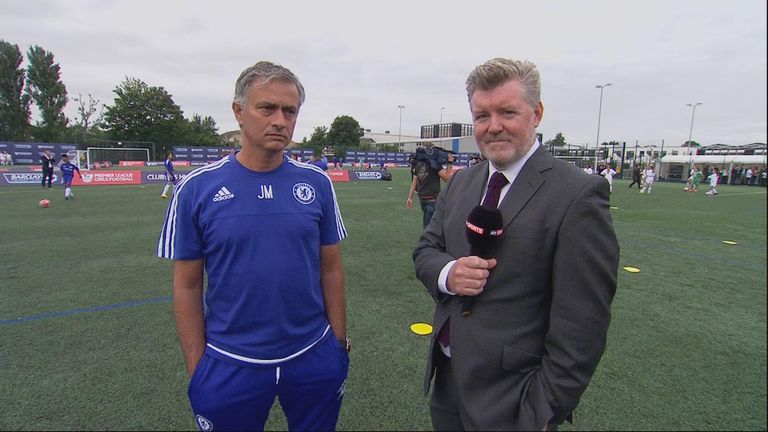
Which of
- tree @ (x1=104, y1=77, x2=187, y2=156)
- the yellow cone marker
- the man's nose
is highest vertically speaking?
tree @ (x1=104, y1=77, x2=187, y2=156)

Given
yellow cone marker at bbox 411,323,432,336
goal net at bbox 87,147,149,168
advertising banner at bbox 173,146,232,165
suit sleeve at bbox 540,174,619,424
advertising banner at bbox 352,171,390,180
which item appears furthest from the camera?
advertising banner at bbox 173,146,232,165

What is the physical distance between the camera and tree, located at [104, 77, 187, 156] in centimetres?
5194

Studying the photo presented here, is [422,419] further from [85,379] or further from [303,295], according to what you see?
[85,379]

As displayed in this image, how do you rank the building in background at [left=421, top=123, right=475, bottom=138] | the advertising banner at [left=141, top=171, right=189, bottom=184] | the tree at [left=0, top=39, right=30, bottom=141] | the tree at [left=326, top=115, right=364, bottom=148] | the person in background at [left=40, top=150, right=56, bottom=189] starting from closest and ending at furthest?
the person in background at [left=40, top=150, right=56, bottom=189] < the advertising banner at [left=141, top=171, right=189, bottom=184] < the tree at [left=0, top=39, right=30, bottom=141] < the tree at [left=326, top=115, right=364, bottom=148] < the building in background at [left=421, top=123, right=475, bottom=138]

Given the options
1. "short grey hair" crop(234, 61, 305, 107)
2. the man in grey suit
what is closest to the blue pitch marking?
"short grey hair" crop(234, 61, 305, 107)

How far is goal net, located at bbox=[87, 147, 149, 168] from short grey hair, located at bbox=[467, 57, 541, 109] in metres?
36.8

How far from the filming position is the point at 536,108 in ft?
4.86

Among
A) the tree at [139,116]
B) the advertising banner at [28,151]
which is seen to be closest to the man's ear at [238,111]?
the advertising banner at [28,151]

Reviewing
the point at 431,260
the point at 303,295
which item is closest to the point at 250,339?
the point at 303,295

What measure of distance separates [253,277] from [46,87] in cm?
6674

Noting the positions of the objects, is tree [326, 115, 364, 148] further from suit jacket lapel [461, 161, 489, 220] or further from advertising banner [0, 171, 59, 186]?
suit jacket lapel [461, 161, 489, 220]

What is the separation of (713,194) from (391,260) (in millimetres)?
22051

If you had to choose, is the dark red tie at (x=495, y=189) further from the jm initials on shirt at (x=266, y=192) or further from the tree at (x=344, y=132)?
the tree at (x=344, y=132)

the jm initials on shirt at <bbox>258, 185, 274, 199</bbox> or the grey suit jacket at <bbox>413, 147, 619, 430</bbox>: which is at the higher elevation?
the jm initials on shirt at <bbox>258, 185, 274, 199</bbox>
